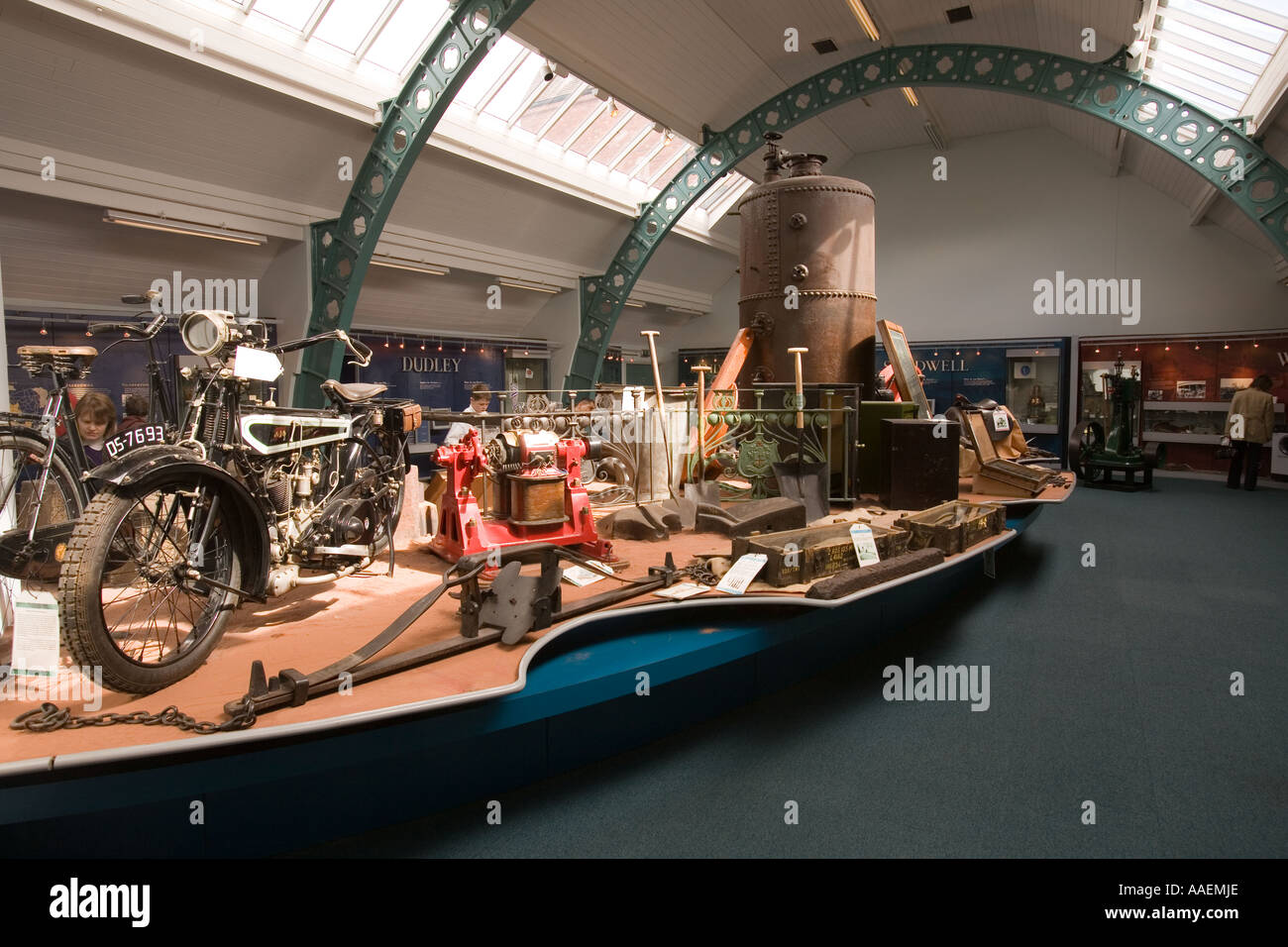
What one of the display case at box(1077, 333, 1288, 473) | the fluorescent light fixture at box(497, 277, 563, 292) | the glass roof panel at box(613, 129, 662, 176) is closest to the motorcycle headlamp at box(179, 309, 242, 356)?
the fluorescent light fixture at box(497, 277, 563, 292)

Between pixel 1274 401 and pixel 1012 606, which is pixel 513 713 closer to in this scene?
pixel 1012 606

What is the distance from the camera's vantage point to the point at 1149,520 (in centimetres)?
890

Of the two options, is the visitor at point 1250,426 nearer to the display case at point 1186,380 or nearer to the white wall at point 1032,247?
the display case at point 1186,380

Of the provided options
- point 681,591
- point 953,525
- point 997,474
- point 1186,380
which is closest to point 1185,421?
point 1186,380

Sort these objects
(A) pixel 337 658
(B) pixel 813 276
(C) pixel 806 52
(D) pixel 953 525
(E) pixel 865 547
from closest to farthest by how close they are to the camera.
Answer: (A) pixel 337 658 < (E) pixel 865 547 < (D) pixel 953 525 < (B) pixel 813 276 < (C) pixel 806 52

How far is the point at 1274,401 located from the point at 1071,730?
488 inches

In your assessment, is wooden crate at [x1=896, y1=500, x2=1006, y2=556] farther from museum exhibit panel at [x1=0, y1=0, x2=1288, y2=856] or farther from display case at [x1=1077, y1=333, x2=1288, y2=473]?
display case at [x1=1077, y1=333, x2=1288, y2=473]

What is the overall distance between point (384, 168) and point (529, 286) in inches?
201

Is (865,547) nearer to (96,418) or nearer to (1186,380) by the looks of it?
(96,418)

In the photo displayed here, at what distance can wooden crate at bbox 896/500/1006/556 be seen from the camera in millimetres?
4136

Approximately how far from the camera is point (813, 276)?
6.74 meters

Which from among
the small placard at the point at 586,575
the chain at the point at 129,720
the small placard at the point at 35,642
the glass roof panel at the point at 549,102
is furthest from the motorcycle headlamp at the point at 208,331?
the glass roof panel at the point at 549,102

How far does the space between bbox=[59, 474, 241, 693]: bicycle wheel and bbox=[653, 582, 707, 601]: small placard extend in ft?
5.49

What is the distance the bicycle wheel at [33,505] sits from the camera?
9.10 ft
